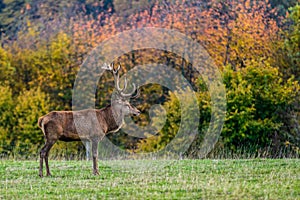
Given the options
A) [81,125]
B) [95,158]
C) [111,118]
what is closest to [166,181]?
[95,158]

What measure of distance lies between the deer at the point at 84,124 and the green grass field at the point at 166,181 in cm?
75

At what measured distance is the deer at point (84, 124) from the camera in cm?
1304

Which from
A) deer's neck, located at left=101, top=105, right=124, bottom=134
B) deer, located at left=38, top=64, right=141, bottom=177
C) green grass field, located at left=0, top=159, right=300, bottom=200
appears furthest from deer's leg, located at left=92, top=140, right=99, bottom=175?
deer's neck, located at left=101, top=105, right=124, bottom=134

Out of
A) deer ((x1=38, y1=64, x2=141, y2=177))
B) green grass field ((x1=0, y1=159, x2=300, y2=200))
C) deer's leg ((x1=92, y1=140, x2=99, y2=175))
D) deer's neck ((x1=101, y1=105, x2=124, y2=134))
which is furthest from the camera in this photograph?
deer's neck ((x1=101, y1=105, x2=124, y2=134))

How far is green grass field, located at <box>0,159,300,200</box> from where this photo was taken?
9.71m

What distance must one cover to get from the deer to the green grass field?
2.45 feet

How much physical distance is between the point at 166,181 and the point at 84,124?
3.13 metres

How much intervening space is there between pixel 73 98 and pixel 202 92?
10384 millimetres

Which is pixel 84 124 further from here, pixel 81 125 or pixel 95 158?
pixel 95 158

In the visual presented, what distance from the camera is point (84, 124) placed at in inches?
532

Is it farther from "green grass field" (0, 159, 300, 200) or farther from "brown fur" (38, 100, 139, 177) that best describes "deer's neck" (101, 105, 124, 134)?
"green grass field" (0, 159, 300, 200)

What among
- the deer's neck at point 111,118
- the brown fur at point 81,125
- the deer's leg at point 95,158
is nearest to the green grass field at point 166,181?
the deer's leg at point 95,158

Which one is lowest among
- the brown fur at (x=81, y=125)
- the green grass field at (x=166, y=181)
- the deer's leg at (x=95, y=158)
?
the green grass field at (x=166, y=181)

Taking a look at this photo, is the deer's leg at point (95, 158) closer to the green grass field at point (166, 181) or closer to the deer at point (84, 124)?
the deer at point (84, 124)
